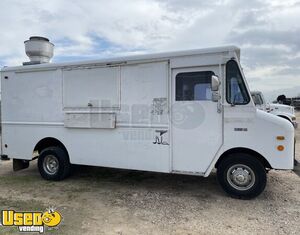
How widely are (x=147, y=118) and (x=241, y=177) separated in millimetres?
2112

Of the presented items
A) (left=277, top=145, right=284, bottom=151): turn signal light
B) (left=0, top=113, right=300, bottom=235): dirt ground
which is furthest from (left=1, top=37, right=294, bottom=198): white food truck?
(left=0, top=113, right=300, bottom=235): dirt ground

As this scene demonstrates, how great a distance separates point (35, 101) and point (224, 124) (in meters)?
4.43

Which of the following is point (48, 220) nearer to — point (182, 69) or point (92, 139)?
point (92, 139)

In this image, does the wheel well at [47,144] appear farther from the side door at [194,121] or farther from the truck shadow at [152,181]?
the side door at [194,121]

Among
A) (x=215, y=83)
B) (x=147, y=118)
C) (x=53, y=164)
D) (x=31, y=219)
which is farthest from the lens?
(x=53, y=164)

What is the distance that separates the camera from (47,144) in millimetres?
6754

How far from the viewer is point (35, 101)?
655 centimetres

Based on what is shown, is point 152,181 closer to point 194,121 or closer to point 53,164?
point 194,121

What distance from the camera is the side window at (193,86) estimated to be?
513cm

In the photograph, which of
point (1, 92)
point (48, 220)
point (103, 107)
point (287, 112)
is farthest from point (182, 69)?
point (287, 112)

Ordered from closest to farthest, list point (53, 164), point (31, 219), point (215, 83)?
point (31, 219) → point (215, 83) → point (53, 164)

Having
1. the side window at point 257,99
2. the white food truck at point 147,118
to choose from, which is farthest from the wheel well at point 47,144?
the side window at point 257,99

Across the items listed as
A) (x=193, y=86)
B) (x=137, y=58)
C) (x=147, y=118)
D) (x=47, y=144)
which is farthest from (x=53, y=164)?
(x=193, y=86)

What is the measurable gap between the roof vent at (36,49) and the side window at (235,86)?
4.63 meters
